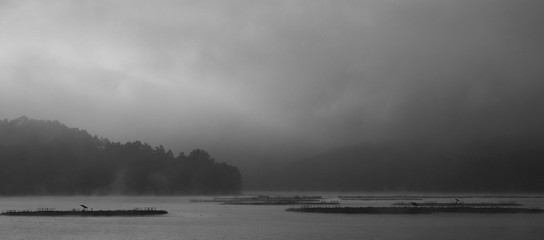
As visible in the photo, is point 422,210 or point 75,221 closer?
point 75,221

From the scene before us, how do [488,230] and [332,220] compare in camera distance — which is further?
[332,220]

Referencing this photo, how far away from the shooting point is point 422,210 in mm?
144250

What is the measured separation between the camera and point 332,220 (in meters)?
118

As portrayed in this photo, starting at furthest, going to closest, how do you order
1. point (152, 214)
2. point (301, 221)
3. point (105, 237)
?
point (152, 214)
point (301, 221)
point (105, 237)

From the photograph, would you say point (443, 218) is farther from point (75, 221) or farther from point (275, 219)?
point (75, 221)

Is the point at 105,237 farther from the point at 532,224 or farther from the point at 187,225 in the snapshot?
the point at 532,224

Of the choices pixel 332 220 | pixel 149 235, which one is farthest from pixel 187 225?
pixel 332 220

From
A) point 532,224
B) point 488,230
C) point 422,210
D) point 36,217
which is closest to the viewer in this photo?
point 488,230

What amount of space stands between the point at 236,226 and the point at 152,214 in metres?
33.4

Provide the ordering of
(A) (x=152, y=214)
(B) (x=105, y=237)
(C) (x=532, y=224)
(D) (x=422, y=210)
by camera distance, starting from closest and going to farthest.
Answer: (B) (x=105, y=237)
(C) (x=532, y=224)
(A) (x=152, y=214)
(D) (x=422, y=210)

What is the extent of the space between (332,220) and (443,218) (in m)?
19.6

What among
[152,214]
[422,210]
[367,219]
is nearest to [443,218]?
[367,219]

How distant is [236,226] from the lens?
10500cm

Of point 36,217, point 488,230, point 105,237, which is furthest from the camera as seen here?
point 36,217
